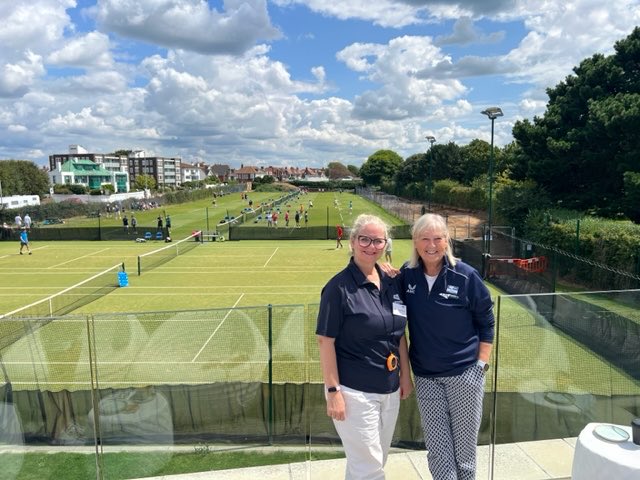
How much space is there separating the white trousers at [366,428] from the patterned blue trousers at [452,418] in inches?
10.3

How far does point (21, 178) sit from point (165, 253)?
244ft

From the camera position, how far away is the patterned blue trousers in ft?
10.9

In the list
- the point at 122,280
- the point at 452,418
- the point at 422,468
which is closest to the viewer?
the point at 452,418

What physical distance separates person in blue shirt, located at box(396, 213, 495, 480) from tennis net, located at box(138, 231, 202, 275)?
22094 millimetres

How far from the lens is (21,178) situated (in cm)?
8950

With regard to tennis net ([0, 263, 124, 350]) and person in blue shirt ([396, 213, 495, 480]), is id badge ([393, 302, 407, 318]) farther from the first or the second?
tennis net ([0, 263, 124, 350])

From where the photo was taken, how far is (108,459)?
211 inches

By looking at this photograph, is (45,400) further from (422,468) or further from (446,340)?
(446,340)

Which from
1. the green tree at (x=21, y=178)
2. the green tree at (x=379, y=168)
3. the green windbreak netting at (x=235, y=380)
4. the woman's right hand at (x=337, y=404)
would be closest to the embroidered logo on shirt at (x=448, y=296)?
the woman's right hand at (x=337, y=404)

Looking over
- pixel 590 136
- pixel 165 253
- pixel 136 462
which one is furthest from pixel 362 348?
pixel 165 253

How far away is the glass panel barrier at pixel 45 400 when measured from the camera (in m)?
5.52

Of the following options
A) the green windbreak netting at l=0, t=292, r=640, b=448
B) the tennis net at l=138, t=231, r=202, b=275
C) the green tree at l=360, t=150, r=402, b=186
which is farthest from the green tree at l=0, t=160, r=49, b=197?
the green windbreak netting at l=0, t=292, r=640, b=448

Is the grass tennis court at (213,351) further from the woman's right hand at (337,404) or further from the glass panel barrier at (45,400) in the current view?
the woman's right hand at (337,404)

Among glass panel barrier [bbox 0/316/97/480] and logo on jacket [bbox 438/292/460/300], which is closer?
logo on jacket [bbox 438/292/460/300]
